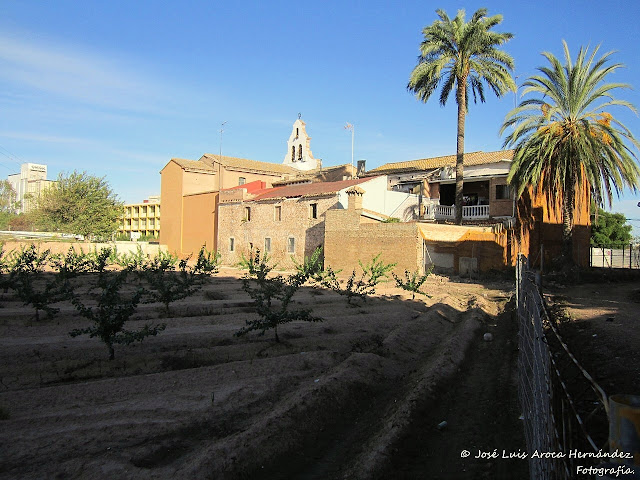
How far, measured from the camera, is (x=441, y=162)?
3769cm

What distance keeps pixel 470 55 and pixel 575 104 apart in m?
7.78

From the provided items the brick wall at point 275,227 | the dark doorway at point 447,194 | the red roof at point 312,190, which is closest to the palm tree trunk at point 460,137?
the dark doorway at point 447,194

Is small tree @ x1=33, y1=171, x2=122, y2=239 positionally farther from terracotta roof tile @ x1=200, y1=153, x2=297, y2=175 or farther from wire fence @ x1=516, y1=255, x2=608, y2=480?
wire fence @ x1=516, y1=255, x2=608, y2=480

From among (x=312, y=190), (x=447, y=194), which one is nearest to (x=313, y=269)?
(x=312, y=190)

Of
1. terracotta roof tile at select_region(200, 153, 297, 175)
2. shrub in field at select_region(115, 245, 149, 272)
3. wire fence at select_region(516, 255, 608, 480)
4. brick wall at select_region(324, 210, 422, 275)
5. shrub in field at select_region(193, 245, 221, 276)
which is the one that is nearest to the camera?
wire fence at select_region(516, 255, 608, 480)

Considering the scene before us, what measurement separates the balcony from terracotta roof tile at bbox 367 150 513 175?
3.68 meters

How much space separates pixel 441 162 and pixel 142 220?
4535 cm

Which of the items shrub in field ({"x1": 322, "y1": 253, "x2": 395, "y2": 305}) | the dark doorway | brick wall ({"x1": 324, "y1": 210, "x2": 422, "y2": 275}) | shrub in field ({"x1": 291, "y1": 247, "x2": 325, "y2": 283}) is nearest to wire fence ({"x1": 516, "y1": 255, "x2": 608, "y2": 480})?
shrub in field ({"x1": 322, "y1": 253, "x2": 395, "y2": 305})

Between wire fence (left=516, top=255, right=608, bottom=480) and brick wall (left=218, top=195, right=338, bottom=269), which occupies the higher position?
brick wall (left=218, top=195, right=338, bottom=269)

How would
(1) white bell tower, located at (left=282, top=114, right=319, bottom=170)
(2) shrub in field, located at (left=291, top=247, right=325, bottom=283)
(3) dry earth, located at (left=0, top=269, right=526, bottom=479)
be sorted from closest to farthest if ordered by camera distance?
(3) dry earth, located at (left=0, top=269, right=526, bottom=479) → (2) shrub in field, located at (left=291, top=247, right=325, bottom=283) → (1) white bell tower, located at (left=282, top=114, right=319, bottom=170)

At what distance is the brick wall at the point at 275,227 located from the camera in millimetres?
34031

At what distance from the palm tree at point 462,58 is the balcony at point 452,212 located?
4758mm

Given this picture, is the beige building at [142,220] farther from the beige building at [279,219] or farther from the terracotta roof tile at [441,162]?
the terracotta roof tile at [441,162]

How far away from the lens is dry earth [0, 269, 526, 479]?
4559mm
